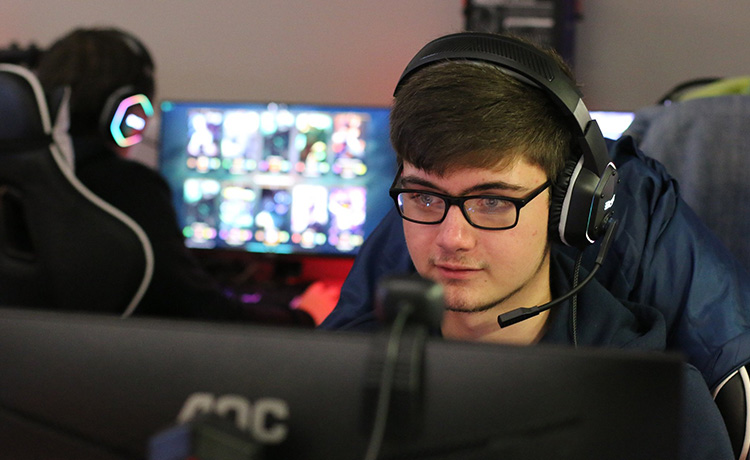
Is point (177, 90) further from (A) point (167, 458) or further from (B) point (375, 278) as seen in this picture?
(A) point (167, 458)

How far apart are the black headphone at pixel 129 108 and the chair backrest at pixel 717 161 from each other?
1.13m

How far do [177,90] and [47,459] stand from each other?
6.81ft

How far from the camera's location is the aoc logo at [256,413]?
0.43m

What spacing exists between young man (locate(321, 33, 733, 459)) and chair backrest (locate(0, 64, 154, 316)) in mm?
654

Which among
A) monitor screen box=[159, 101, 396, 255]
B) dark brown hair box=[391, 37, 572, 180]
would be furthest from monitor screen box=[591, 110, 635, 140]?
dark brown hair box=[391, 37, 572, 180]

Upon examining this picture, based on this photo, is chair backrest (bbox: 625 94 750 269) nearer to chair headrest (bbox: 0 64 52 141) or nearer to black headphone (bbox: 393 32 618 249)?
black headphone (bbox: 393 32 618 249)

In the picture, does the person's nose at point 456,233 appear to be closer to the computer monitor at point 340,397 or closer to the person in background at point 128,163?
the computer monitor at point 340,397

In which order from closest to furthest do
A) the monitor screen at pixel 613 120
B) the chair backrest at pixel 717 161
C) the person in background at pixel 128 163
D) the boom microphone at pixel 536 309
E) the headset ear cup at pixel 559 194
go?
1. the boom microphone at pixel 536 309
2. the headset ear cup at pixel 559 194
3. the chair backrest at pixel 717 161
4. the person in background at pixel 128 163
5. the monitor screen at pixel 613 120

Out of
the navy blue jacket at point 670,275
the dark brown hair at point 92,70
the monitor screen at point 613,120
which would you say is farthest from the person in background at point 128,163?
the monitor screen at point 613,120

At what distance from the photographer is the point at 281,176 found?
2133 millimetres

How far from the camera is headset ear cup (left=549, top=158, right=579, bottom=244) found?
92 cm

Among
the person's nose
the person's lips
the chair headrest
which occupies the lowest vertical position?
the person's lips

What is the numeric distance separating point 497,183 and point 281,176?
4.29ft

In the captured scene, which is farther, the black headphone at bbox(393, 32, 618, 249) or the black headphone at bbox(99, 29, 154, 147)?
the black headphone at bbox(99, 29, 154, 147)
